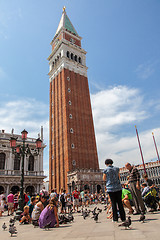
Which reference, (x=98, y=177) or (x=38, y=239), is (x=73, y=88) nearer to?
(x=98, y=177)

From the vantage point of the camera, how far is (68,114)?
39625 millimetres

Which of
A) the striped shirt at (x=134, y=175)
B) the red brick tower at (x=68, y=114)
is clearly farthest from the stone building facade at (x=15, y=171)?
the striped shirt at (x=134, y=175)

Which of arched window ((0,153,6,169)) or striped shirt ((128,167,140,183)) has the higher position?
arched window ((0,153,6,169))

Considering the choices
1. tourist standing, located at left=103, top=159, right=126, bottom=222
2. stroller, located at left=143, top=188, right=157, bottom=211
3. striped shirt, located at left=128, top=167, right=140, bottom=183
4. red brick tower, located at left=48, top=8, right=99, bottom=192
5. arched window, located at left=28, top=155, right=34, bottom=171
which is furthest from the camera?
red brick tower, located at left=48, top=8, right=99, bottom=192

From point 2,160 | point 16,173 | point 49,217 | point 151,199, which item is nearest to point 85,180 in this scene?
point 16,173

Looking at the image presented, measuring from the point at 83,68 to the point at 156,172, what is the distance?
132ft

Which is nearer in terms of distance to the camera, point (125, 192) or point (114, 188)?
point (114, 188)

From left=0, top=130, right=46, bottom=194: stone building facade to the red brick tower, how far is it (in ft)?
20.5

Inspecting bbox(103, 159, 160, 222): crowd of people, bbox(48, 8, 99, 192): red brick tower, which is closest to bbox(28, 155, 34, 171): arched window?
bbox(48, 8, 99, 192): red brick tower

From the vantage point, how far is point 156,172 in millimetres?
56469

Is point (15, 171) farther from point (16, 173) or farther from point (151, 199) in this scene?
point (151, 199)

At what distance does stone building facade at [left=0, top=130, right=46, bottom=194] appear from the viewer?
28.3 metres

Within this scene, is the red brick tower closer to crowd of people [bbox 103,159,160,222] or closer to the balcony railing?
the balcony railing

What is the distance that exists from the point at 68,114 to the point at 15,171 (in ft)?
54.2
